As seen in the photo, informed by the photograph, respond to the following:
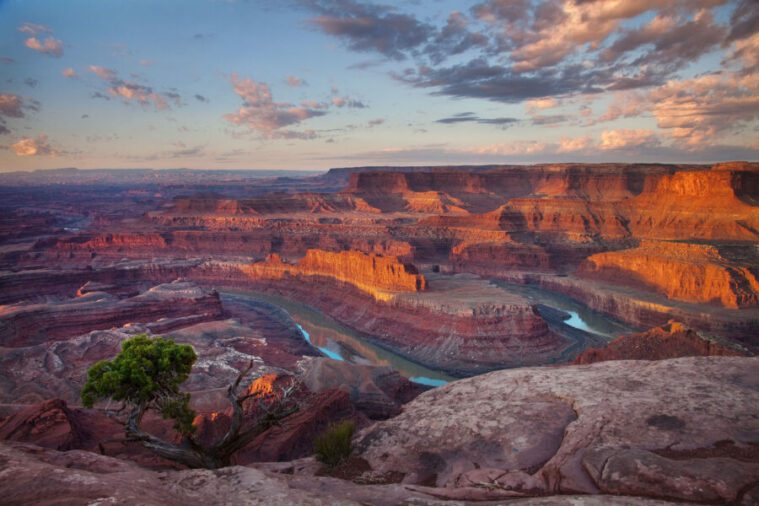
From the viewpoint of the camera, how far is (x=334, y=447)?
1622cm

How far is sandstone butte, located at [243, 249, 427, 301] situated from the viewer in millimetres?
58219

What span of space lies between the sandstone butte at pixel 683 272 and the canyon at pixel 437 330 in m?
0.28

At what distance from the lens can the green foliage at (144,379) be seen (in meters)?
14.5

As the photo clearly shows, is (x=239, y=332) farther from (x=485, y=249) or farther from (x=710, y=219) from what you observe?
(x=710, y=219)

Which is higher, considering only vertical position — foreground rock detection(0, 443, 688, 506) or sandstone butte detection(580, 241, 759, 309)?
foreground rock detection(0, 443, 688, 506)

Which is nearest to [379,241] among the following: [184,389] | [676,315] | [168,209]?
[676,315]

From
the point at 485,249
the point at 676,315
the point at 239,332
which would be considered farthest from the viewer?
the point at 485,249

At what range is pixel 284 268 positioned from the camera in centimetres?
7881

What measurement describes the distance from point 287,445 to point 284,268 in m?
59.9

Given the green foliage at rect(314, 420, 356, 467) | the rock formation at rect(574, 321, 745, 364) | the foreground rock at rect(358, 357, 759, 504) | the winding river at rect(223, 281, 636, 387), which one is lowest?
the winding river at rect(223, 281, 636, 387)

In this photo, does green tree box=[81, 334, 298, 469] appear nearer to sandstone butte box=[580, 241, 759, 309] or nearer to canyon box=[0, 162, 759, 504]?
canyon box=[0, 162, 759, 504]

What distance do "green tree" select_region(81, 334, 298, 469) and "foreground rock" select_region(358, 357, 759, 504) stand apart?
14.6 ft

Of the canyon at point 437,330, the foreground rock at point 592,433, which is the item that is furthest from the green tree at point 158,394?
the foreground rock at point 592,433

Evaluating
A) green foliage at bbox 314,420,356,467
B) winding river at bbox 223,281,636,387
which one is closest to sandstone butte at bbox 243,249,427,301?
winding river at bbox 223,281,636,387
